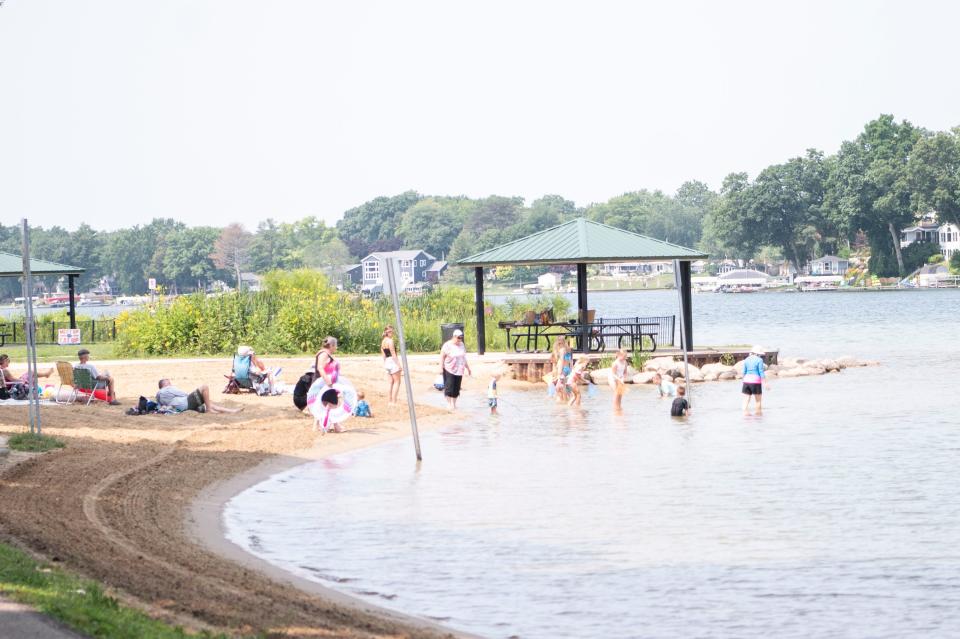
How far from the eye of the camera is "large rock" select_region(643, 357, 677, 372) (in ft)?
109

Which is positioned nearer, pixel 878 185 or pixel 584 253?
→ pixel 584 253

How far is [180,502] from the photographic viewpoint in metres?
15.0

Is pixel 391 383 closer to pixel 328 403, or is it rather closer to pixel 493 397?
pixel 493 397

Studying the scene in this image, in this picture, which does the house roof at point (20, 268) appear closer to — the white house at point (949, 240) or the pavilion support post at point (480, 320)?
the pavilion support post at point (480, 320)

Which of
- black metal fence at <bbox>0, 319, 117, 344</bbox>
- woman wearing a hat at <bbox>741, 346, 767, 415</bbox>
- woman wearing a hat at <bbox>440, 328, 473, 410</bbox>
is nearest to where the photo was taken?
woman wearing a hat at <bbox>440, 328, 473, 410</bbox>

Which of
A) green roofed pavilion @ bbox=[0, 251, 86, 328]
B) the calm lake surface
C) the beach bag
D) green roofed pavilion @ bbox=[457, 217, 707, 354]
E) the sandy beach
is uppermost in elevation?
green roofed pavilion @ bbox=[0, 251, 86, 328]

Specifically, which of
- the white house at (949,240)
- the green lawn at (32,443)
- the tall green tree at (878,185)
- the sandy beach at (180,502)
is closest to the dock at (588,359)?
the sandy beach at (180,502)

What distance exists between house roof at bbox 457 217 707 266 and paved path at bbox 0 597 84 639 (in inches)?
1024

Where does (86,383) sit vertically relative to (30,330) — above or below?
below

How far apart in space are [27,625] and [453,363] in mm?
16925

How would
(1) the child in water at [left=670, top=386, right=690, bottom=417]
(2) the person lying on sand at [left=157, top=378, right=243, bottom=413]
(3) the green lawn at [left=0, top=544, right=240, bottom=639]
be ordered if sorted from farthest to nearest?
(1) the child in water at [left=670, top=386, right=690, bottom=417] < (2) the person lying on sand at [left=157, top=378, right=243, bottom=413] < (3) the green lawn at [left=0, top=544, right=240, bottom=639]

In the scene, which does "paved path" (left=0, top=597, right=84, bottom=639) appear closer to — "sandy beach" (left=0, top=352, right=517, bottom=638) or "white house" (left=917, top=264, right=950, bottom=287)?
"sandy beach" (left=0, top=352, right=517, bottom=638)

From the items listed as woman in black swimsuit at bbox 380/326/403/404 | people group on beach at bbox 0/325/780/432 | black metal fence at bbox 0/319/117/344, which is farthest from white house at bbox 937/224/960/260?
woman in black swimsuit at bbox 380/326/403/404

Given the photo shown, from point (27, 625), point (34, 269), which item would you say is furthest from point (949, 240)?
point (27, 625)
